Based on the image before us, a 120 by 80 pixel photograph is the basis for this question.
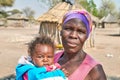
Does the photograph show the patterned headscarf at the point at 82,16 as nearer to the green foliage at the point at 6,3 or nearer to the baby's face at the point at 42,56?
the baby's face at the point at 42,56

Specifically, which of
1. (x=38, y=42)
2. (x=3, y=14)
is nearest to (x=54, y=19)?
(x=38, y=42)

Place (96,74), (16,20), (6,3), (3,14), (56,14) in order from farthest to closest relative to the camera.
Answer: (3,14) → (6,3) → (16,20) → (56,14) → (96,74)

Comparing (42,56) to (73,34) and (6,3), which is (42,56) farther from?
(6,3)

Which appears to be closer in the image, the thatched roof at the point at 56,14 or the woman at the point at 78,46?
the woman at the point at 78,46

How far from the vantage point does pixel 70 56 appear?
200 centimetres

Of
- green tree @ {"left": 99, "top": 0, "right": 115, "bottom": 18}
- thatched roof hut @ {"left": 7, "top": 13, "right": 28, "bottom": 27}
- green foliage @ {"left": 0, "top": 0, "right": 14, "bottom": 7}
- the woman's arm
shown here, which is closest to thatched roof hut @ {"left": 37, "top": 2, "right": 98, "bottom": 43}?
the woman's arm

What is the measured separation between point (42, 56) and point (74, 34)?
0.25 m

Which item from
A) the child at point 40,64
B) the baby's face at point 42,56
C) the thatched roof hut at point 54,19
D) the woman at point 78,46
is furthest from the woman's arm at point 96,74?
the thatched roof hut at point 54,19

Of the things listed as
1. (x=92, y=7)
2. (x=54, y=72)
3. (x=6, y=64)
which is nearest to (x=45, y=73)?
(x=54, y=72)

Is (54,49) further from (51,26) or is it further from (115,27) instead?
(115,27)

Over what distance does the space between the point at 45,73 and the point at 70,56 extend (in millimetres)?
251

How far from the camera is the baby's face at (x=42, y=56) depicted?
187cm

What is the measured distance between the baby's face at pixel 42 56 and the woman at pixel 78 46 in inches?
4.3

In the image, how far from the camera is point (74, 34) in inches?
73.3
